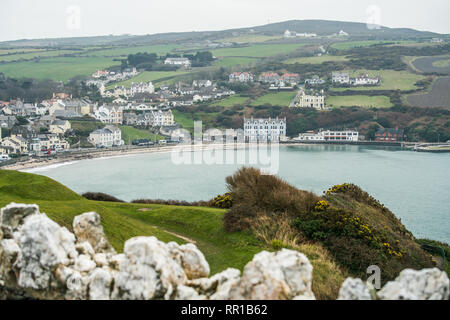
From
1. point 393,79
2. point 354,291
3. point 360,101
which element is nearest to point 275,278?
point 354,291

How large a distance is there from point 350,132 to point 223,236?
60.6 m

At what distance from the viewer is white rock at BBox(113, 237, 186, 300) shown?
525 cm

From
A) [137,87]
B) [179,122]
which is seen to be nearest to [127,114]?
[179,122]

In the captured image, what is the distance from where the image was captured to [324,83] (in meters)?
94.6

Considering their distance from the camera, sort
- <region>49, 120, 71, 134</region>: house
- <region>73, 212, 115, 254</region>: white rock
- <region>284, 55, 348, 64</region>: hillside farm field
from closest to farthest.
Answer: <region>73, 212, 115, 254</region>: white rock → <region>49, 120, 71, 134</region>: house → <region>284, 55, 348, 64</region>: hillside farm field

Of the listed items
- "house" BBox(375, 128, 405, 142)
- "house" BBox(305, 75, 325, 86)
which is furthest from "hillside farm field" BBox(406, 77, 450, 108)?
"house" BBox(305, 75, 325, 86)

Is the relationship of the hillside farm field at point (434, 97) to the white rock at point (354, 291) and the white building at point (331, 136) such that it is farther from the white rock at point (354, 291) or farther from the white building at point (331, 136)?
the white rock at point (354, 291)

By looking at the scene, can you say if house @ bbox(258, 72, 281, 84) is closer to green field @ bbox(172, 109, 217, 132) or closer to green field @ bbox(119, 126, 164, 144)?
green field @ bbox(172, 109, 217, 132)

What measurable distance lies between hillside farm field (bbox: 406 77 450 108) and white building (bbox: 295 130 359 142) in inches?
546

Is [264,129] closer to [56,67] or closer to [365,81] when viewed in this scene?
[365,81]

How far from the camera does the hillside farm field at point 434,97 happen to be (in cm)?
7575

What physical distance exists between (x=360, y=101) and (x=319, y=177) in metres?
44.6

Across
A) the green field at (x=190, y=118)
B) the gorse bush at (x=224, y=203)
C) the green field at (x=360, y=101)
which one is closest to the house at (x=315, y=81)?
the green field at (x=360, y=101)

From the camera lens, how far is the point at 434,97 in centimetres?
7869
